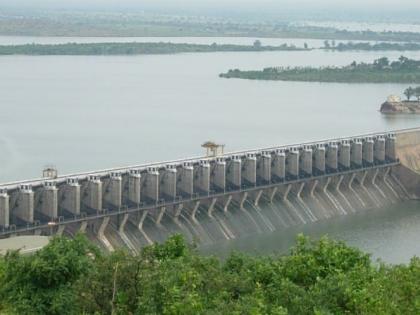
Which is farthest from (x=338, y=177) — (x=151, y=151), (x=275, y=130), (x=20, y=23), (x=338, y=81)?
(x=20, y=23)

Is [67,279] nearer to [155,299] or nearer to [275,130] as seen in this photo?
[155,299]

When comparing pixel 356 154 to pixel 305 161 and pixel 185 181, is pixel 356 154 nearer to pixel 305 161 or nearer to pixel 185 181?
pixel 305 161

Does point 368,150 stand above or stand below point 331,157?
below

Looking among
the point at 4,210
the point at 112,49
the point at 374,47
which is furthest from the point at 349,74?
the point at 4,210

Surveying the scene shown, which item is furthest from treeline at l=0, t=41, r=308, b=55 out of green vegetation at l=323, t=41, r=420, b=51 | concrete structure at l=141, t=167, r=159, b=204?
concrete structure at l=141, t=167, r=159, b=204

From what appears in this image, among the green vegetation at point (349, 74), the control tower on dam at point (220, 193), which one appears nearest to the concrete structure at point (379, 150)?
the control tower on dam at point (220, 193)

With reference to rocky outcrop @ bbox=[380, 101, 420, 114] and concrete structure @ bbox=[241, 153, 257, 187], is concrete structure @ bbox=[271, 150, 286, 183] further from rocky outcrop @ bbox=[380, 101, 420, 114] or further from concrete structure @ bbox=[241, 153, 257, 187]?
rocky outcrop @ bbox=[380, 101, 420, 114]

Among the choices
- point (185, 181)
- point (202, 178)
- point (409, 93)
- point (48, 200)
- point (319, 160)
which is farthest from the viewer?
point (409, 93)

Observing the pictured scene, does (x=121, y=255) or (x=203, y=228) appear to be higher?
(x=121, y=255)
